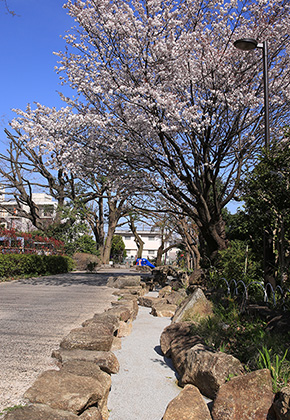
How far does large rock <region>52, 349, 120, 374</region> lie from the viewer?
4.07m

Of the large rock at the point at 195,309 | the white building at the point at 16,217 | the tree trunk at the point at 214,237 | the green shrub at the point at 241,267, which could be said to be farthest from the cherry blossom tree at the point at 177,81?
the white building at the point at 16,217

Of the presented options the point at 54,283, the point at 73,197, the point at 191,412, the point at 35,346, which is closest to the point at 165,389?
the point at 191,412

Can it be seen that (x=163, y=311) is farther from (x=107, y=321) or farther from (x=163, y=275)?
(x=163, y=275)

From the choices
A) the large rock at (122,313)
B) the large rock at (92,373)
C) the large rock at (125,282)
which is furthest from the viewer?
the large rock at (125,282)

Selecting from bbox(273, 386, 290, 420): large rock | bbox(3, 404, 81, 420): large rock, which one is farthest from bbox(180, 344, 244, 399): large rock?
bbox(3, 404, 81, 420): large rock

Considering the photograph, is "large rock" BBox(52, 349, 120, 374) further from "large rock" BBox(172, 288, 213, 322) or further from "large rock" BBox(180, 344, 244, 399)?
"large rock" BBox(172, 288, 213, 322)

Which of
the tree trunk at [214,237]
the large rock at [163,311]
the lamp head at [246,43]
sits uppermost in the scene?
the lamp head at [246,43]

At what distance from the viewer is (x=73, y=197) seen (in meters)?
25.0

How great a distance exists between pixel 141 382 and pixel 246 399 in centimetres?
144

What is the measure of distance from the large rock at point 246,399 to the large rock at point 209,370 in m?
0.33

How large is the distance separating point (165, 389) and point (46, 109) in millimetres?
14007

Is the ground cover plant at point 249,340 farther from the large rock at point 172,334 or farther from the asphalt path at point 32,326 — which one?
the asphalt path at point 32,326

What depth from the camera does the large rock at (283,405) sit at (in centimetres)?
302

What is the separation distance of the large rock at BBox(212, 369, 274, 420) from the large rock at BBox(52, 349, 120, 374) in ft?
4.15
